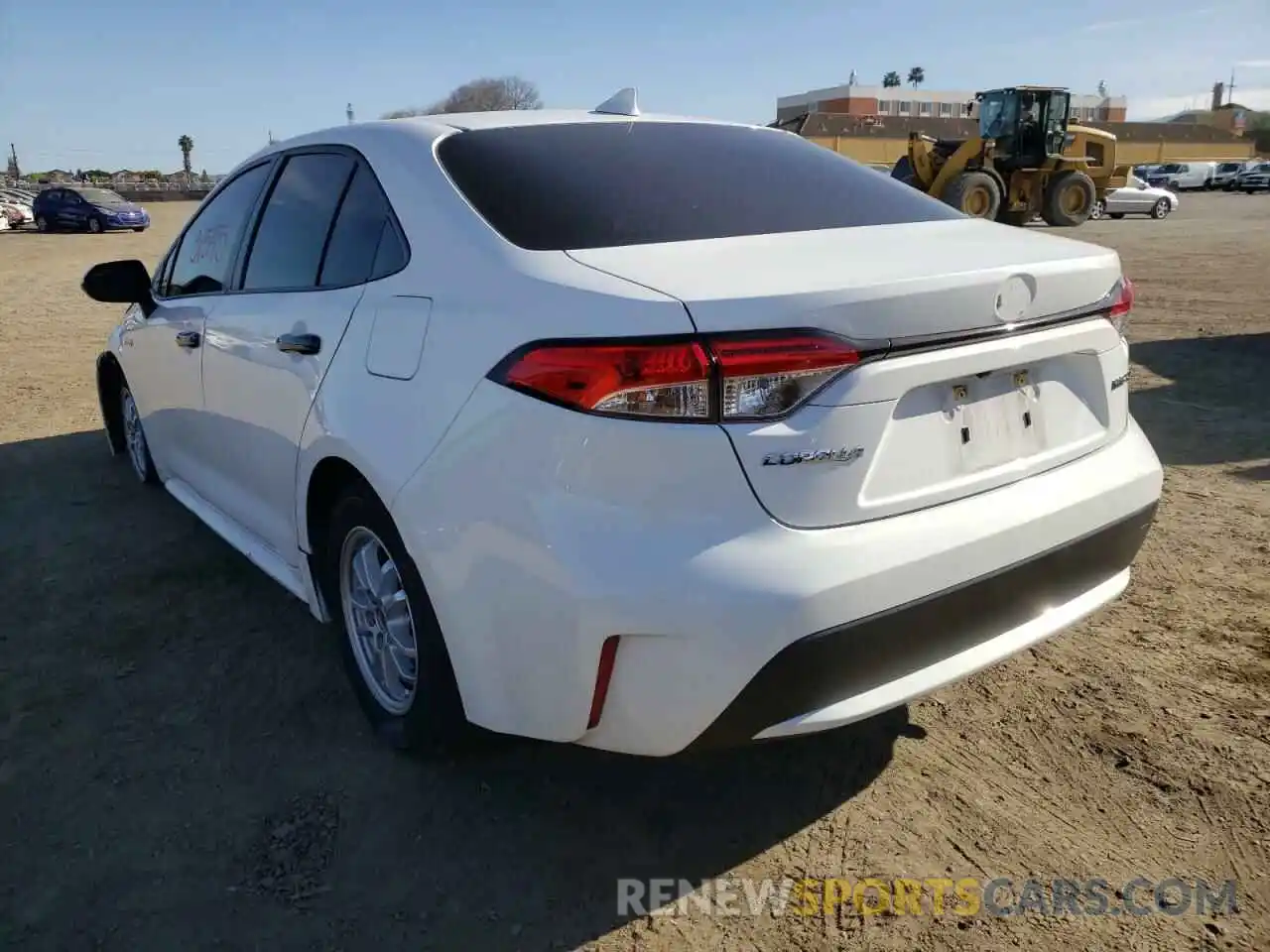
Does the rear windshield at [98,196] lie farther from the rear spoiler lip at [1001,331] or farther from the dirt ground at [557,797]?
the rear spoiler lip at [1001,331]

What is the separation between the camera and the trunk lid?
1912mm

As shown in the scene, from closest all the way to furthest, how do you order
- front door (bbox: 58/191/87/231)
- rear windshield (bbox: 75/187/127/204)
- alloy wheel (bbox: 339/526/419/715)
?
alloy wheel (bbox: 339/526/419/715) < front door (bbox: 58/191/87/231) < rear windshield (bbox: 75/187/127/204)

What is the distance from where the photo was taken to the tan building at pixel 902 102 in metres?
87.8

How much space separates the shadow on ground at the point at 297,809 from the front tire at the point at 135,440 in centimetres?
151

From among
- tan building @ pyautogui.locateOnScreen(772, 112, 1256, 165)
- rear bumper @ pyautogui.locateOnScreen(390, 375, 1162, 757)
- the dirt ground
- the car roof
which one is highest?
tan building @ pyautogui.locateOnScreen(772, 112, 1256, 165)

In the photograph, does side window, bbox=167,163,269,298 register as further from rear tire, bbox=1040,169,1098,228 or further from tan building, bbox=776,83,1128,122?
tan building, bbox=776,83,1128,122

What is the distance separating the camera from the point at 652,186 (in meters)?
2.59

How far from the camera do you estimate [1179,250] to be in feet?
58.1

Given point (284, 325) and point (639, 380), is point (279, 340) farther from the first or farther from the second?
point (639, 380)

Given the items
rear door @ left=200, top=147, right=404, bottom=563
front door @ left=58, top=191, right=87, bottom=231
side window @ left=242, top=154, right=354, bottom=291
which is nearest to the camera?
rear door @ left=200, top=147, right=404, bottom=563

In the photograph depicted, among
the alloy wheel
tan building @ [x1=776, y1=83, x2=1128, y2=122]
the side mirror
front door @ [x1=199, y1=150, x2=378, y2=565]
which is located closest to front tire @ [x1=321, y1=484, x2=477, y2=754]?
the alloy wheel

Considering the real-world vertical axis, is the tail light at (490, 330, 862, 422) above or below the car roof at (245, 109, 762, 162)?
below

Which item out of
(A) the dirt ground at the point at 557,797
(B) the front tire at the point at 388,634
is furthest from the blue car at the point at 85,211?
(B) the front tire at the point at 388,634

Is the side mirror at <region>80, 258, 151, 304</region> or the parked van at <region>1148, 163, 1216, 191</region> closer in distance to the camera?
the side mirror at <region>80, 258, 151, 304</region>
